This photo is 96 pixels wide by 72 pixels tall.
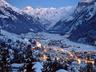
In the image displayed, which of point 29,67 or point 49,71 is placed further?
point 49,71

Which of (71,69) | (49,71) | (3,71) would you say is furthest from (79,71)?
(3,71)

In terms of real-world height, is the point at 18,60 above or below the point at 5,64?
above

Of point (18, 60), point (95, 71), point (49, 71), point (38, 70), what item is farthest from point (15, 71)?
point (18, 60)

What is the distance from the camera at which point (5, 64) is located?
79.7 m

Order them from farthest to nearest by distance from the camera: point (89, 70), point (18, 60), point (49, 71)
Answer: point (18, 60) < point (89, 70) < point (49, 71)

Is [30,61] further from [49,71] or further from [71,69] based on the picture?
[71,69]

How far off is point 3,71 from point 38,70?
4432 cm

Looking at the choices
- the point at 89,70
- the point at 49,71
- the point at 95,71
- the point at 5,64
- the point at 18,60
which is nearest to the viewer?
the point at 5,64

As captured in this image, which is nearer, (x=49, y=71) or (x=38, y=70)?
(x=49, y=71)

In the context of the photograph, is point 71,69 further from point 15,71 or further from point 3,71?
point 3,71

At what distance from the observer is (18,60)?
166875 mm

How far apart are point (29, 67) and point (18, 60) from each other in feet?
309

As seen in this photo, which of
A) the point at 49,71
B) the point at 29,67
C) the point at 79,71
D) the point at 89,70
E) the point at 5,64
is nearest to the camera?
the point at 29,67

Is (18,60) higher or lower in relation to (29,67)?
higher
